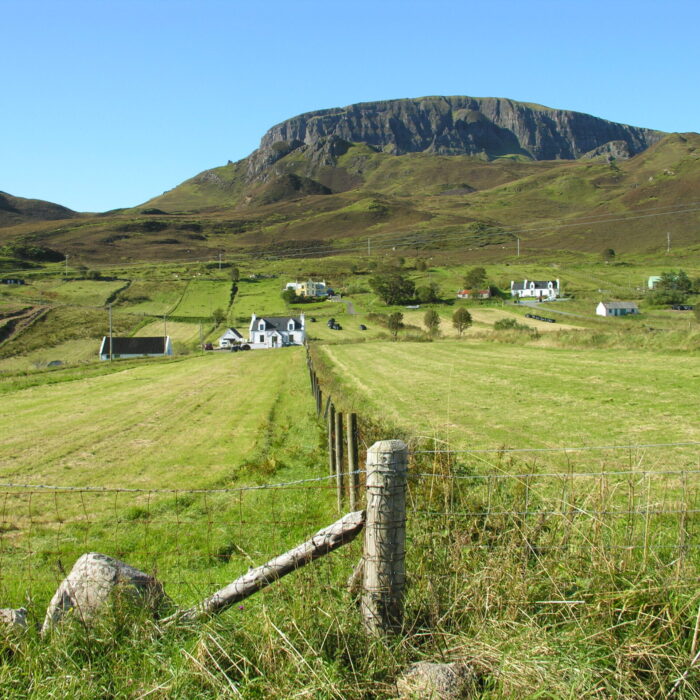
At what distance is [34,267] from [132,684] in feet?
617

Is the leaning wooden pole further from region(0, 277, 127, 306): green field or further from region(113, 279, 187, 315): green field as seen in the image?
region(0, 277, 127, 306): green field

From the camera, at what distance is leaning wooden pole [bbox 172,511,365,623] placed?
5.00 metres

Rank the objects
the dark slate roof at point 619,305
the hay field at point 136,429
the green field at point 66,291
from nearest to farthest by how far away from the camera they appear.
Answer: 1. the hay field at point 136,429
2. the dark slate roof at point 619,305
3. the green field at point 66,291

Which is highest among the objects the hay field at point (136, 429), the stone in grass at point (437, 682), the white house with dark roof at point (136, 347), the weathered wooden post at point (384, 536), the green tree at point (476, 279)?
the green tree at point (476, 279)

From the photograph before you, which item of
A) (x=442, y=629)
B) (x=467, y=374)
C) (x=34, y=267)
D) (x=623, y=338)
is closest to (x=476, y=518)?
(x=442, y=629)

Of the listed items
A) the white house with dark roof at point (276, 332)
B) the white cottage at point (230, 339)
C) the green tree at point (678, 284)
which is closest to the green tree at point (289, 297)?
the white house with dark roof at point (276, 332)

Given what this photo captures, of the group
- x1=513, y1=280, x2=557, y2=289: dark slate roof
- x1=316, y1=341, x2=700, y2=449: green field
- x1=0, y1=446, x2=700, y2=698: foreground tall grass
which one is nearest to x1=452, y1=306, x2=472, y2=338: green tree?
x1=316, y1=341, x2=700, y2=449: green field

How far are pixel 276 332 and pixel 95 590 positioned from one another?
93.3 meters

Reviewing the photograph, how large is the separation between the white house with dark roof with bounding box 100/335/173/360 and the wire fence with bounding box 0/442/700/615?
76520 millimetres

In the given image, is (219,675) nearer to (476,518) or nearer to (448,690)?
(448,690)

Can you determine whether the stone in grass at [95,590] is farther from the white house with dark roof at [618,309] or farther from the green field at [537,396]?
the white house with dark roof at [618,309]

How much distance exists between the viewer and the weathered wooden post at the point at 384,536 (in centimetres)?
464

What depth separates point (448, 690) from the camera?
421 cm

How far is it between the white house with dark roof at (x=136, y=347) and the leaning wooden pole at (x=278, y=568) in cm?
8515
